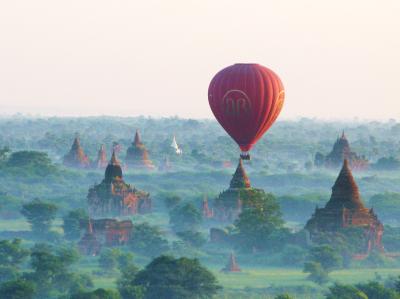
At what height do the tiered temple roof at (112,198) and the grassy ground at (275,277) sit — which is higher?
the tiered temple roof at (112,198)

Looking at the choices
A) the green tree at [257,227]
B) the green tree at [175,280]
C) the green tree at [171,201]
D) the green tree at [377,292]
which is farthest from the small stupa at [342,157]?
the green tree at [377,292]

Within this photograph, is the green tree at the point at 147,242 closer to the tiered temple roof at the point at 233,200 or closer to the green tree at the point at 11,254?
the green tree at the point at 11,254

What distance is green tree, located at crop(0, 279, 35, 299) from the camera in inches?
3022

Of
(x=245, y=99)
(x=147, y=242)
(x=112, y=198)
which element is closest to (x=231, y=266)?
(x=147, y=242)

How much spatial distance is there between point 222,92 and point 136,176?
252 ft

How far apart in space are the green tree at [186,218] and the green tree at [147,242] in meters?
12.1

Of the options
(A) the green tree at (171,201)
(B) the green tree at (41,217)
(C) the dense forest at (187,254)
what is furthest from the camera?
(A) the green tree at (171,201)

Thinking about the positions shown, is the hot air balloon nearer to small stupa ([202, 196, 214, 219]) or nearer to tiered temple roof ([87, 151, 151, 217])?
small stupa ([202, 196, 214, 219])

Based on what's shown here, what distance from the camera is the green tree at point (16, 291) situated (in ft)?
252

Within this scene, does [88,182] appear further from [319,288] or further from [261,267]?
[319,288]

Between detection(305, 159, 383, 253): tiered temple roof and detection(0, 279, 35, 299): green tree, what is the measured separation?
3203 centimetres

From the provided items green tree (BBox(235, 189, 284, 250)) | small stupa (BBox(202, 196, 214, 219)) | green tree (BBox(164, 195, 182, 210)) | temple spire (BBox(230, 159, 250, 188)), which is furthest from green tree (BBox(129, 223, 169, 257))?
green tree (BBox(164, 195, 182, 210))

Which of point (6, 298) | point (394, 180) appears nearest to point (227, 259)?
point (6, 298)

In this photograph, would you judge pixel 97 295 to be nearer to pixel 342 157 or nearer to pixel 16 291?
pixel 16 291
